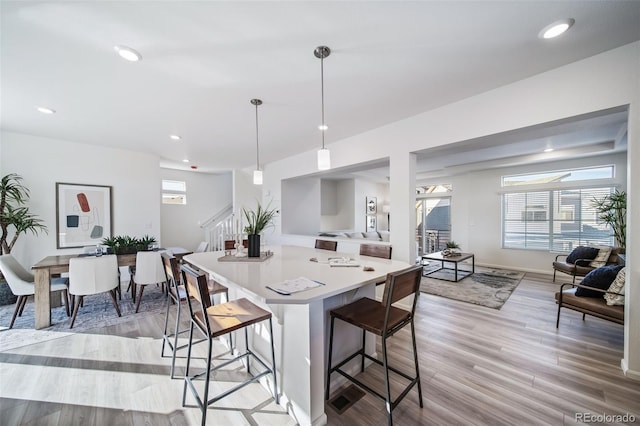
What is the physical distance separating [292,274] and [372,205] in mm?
7400

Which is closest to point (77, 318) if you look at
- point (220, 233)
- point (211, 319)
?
point (211, 319)

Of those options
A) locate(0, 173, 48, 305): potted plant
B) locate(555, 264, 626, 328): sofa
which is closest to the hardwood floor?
locate(555, 264, 626, 328): sofa

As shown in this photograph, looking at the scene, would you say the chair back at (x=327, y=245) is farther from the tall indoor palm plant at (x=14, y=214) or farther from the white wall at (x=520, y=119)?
the tall indoor palm plant at (x=14, y=214)

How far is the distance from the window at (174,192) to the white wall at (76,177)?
6.76 feet

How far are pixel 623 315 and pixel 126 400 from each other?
410cm

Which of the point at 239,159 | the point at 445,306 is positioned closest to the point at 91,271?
the point at 239,159

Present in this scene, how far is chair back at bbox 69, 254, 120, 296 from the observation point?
2.88 meters

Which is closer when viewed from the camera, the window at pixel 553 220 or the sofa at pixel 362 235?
the window at pixel 553 220

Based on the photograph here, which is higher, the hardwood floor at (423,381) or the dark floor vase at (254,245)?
Answer: the dark floor vase at (254,245)

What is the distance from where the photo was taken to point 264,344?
1956 millimetres

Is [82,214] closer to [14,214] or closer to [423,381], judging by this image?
[14,214]

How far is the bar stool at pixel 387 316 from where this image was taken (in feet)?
4.70

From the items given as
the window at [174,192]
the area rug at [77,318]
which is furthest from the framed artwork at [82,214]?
the window at [174,192]

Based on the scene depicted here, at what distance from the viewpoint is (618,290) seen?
2277mm
